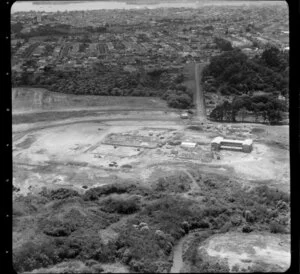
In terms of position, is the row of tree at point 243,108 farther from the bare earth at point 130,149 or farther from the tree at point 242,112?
the bare earth at point 130,149

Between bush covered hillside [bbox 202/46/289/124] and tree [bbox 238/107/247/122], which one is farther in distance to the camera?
tree [bbox 238/107/247/122]

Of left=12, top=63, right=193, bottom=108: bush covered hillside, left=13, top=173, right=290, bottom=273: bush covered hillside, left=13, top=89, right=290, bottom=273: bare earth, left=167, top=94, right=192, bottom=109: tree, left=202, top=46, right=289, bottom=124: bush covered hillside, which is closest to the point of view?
left=13, top=173, right=290, bottom=273: bush covered hillside

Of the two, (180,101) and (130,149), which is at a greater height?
(180,101)

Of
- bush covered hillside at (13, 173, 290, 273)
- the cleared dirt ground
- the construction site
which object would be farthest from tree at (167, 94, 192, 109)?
the cleared dirt ground

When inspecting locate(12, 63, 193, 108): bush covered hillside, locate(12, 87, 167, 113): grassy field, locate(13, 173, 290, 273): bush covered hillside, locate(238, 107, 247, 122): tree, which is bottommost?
locate(13, 173, 290, 273): bush covered hillside

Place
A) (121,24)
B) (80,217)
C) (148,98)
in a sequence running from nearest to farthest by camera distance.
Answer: (80,217) → (121,24) → (148,98)

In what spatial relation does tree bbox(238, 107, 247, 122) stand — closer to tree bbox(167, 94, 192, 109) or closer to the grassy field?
tree bbox(167, 94, 192, 109)

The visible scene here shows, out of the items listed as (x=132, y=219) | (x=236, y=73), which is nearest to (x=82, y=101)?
(x=236, y=73)

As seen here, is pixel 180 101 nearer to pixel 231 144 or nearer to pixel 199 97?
pixel 199 97

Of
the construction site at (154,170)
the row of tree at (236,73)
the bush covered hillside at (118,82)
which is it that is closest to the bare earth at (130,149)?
the construction site at (154,170)

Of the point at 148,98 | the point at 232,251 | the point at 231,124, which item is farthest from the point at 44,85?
the point at 232,251
